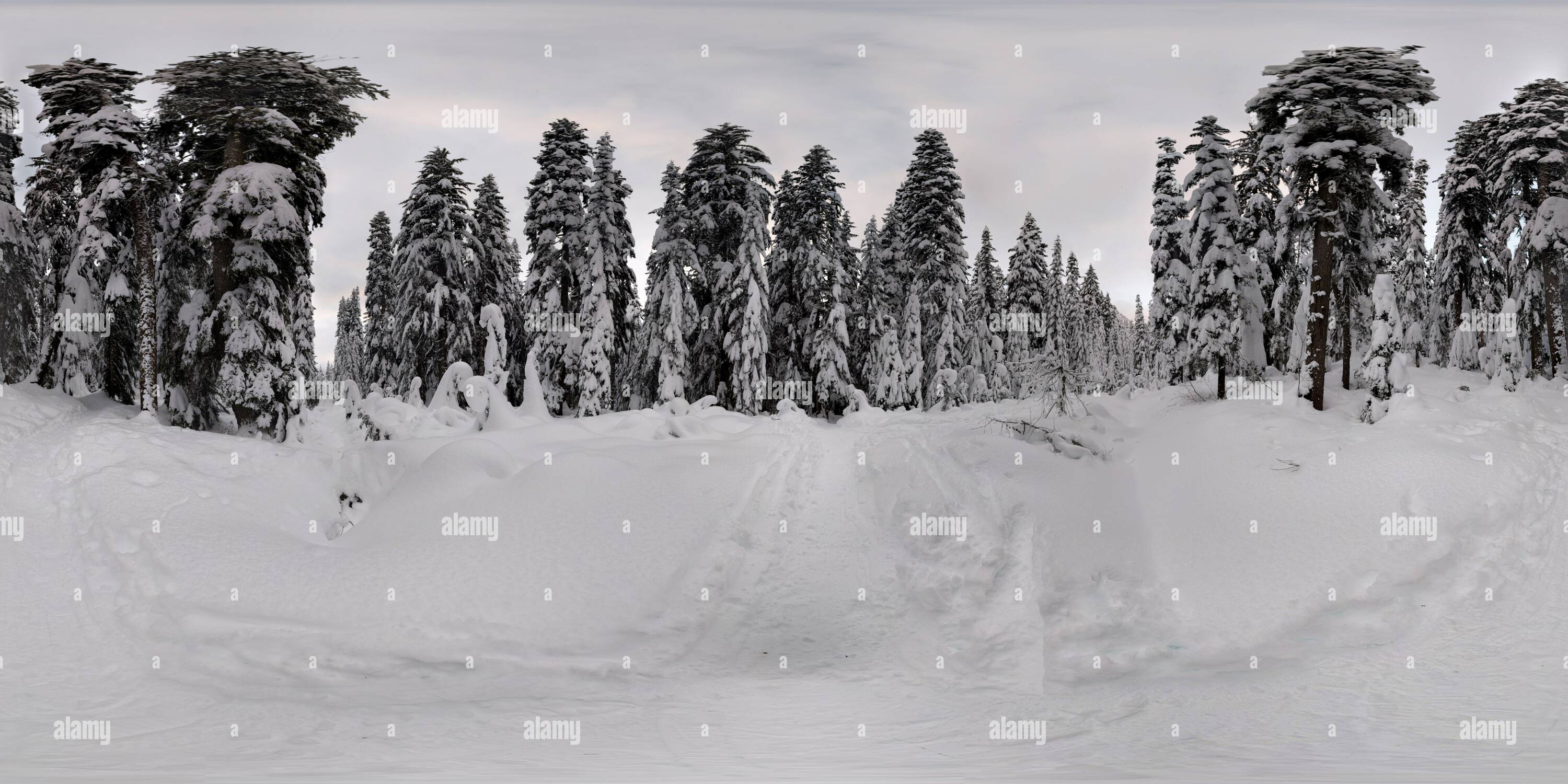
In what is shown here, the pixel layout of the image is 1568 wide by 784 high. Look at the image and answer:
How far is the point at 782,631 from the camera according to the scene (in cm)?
1149

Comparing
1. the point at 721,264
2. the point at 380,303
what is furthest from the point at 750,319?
the point at 380,303

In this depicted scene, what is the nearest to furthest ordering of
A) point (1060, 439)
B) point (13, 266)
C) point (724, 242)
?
1. point (1060, 439)
2. point (13, 266)
3. point (724, 242)

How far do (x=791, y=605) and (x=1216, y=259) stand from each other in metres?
23.9

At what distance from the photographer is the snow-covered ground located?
26.7 ft

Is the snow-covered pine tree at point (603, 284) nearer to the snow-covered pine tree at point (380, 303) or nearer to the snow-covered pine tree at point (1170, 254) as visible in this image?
the snow-covered pine tree at point (380, 303)

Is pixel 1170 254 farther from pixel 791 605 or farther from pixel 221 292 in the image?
pixel 221 292

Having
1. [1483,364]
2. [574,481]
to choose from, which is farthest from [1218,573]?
[1483,364]

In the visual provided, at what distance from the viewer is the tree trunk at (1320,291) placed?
→ 23.0m

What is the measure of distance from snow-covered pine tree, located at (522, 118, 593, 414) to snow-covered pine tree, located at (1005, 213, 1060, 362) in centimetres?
2486

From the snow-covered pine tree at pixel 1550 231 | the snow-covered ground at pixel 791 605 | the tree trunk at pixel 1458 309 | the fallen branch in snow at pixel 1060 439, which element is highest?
the snow-covered pine tree at pixel 1550 231

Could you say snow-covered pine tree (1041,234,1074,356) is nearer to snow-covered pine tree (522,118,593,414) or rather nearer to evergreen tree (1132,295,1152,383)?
evergreen tree (1132,295,1152,383)

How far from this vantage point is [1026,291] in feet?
158

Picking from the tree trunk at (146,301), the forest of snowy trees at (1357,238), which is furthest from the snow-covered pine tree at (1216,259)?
the tree trunk at (146,301)

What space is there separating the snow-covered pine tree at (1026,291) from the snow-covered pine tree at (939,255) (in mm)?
9869
